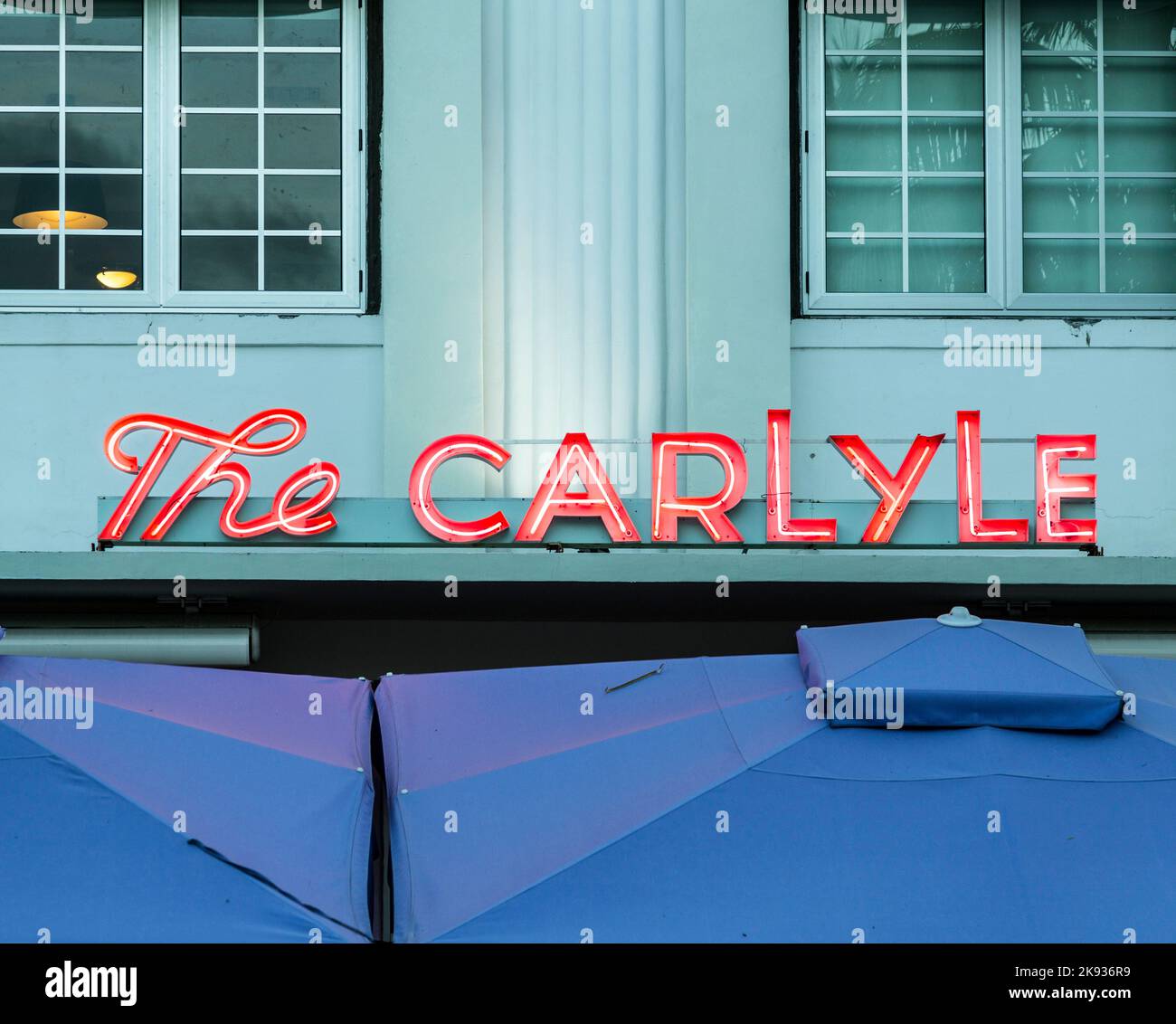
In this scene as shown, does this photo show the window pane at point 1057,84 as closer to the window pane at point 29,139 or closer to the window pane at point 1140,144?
the window pane at point 1140,144

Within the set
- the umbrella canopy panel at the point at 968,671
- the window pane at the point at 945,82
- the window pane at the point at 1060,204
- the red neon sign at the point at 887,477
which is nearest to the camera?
the umbrella canopy panel at the point at 968,671

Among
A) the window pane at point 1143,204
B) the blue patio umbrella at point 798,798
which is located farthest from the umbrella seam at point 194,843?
the window pane at point 1143,204

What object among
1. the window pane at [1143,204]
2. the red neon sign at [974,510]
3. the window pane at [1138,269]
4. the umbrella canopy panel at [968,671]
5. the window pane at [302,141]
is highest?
the window pane at [302,141]

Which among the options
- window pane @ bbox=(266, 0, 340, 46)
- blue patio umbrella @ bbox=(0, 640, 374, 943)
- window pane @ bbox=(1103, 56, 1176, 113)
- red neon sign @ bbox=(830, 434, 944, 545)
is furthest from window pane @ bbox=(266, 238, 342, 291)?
window pane @ bbox=(1103, 56, 1176, 113)

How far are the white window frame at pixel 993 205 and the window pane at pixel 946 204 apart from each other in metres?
0.06

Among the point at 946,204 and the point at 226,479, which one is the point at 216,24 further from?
the point at 946,204

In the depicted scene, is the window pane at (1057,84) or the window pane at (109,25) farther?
the window pane at (1057,84)

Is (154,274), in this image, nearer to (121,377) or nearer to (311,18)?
(121,377)

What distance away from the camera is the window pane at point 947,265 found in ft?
30.5

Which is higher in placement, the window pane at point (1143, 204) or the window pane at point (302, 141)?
the window pane at point (302, 141)

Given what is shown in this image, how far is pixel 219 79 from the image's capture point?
365 inches

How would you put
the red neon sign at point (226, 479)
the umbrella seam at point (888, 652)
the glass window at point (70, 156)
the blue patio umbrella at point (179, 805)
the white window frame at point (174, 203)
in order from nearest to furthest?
1. the blue patio umbrella at point (179, 805)
2. the umbrella seam at point (888, 652)
3. the red neon sign at point (226, 479)
4. the white window frame at point (174, 203)
5. the glass window at point (70, 156)
